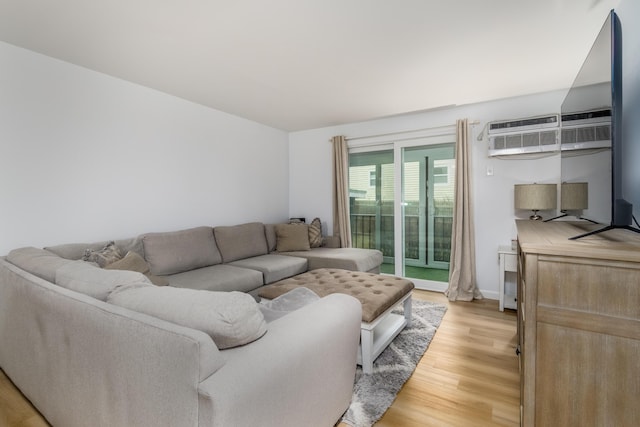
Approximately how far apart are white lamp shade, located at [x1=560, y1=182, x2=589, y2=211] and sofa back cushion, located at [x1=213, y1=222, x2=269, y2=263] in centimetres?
316

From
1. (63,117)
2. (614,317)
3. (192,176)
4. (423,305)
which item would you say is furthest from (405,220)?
(63,117)

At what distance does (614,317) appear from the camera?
102 centimetres

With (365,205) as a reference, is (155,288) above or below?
below

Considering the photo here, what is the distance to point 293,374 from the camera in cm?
110

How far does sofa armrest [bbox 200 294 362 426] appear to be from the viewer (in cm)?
Answer: 86

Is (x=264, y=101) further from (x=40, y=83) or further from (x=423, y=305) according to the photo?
(x=423, y=305)

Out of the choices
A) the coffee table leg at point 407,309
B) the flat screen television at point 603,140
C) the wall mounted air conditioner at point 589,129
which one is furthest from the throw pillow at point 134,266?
the wall mounted air conditioner at point 589,129

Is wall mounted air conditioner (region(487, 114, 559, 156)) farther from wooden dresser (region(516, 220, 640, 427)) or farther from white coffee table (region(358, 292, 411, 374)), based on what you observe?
wooden dresser (region(516, 220, 640, 427))

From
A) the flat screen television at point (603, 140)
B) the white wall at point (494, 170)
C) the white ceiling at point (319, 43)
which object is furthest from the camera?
the white wall at point (494, 170)

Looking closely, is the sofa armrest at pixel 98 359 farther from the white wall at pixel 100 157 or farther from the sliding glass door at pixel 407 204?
the sliding glass door at pixel 407 204

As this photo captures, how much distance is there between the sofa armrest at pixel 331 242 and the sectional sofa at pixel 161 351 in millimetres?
2752

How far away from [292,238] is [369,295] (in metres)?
2.06

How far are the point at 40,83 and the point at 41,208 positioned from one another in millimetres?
1021

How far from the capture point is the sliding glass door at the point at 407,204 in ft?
13.2
